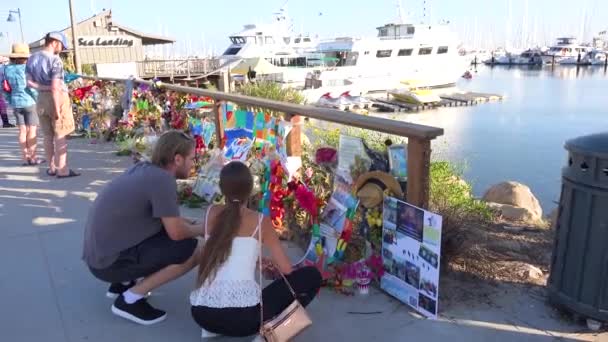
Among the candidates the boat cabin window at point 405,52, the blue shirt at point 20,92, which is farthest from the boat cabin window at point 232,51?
the blue shirt at point 20,92

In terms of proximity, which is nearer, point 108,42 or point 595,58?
point 108,42

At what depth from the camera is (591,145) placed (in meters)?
2.60

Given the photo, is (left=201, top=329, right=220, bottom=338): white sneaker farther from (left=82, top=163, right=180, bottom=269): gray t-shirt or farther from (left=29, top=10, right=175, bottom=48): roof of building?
(left=29, top=10, right=175, bottom=48): roof of building

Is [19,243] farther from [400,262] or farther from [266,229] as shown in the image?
[400,262]

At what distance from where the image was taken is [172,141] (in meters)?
2.83

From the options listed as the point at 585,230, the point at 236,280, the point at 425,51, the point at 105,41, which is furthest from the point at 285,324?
the point at 425,51

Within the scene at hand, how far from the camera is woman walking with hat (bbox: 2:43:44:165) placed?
6609mm

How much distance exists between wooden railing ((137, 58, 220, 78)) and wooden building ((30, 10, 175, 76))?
2.45 feet

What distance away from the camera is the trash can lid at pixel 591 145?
2.53 meters

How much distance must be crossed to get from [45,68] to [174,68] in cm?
2949

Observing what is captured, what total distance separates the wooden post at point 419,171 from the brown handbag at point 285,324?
0.94m

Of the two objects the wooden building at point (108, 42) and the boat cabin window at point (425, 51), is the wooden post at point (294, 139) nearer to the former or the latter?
the wooden building at point (108, 42)

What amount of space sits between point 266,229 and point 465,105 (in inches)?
1795

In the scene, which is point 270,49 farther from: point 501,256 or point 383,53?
point 501,256
